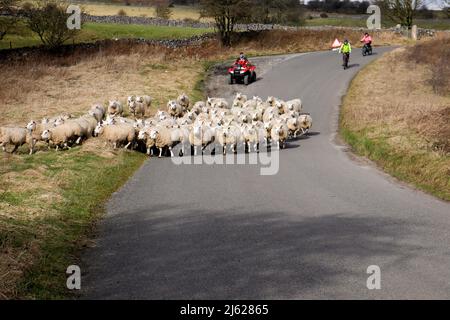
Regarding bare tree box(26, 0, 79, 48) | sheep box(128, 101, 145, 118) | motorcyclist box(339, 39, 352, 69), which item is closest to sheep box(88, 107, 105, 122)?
sheep box(128, 101, 145, 118)

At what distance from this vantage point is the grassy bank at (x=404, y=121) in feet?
56.9

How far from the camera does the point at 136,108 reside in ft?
92.3

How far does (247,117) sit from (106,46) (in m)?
29.7

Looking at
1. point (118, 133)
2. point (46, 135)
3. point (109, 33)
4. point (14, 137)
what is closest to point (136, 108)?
point (118, 133)

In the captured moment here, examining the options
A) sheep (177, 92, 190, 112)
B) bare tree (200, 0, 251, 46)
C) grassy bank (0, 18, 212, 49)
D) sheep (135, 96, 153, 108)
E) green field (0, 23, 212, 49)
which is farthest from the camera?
green field (0, 23, 212, 49)

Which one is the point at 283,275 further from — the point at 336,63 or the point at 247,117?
the point at 336,63

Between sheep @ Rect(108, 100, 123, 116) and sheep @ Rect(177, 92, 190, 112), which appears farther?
sheep @ Rect(177, 92, 190, 112)

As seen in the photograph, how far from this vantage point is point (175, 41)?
55.9 m

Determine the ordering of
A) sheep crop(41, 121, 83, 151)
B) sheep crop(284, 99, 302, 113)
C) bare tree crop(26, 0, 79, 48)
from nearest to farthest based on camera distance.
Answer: sheep crop(41, 121, 83, 151) → sheep crop(284, 99, 302, 113) → bare tree crop(26, 0, 79, 48)

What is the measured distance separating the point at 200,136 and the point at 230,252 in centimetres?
1134

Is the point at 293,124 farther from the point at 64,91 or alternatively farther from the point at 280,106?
the point at 64,91

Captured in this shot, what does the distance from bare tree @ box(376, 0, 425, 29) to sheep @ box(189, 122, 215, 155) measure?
181 feet

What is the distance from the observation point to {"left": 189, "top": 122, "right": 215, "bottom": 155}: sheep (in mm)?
21000

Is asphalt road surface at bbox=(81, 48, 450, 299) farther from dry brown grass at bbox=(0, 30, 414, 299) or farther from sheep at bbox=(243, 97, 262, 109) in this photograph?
sheep at bbox=(243, 97, 262, 109)
